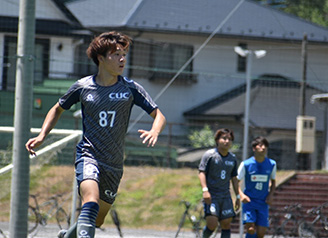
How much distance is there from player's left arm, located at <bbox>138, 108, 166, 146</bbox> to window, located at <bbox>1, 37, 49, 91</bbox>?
677 centimetres

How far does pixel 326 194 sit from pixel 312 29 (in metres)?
11.9

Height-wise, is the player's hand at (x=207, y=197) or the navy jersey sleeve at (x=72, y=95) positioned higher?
the navy jersey sleeve at (x=72, y=95)

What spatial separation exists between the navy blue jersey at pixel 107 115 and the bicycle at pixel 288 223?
952 centimetres

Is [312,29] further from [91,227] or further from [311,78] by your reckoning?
[91,227]

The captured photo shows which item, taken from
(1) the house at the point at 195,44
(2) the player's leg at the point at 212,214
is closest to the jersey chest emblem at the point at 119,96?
(2) the player's leg at the point at 212,214

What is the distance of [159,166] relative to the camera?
19141 mm

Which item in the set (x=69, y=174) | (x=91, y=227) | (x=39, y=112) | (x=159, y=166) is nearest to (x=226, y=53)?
(x=159, y=166)

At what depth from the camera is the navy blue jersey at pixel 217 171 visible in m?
9.78

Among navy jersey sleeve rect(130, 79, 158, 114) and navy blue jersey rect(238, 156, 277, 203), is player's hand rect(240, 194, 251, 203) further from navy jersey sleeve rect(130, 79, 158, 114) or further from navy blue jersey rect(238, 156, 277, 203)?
navy jersey sleeve rect(130, 79, 158, 114)

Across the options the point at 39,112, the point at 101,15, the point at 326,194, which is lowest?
the point at 326,194

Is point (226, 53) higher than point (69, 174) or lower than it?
higher

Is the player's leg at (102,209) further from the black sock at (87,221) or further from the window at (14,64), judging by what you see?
the window at (14,64)

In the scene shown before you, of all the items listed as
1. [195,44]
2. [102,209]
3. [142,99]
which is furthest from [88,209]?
[195,44]

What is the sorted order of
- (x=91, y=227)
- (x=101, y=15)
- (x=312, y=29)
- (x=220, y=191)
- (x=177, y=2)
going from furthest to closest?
1. (x=312, y=29)
2. (x=101, y=15)
3. (x=177, y=2)
4. (x=220, y=191)
5. (x=91, y=227)
